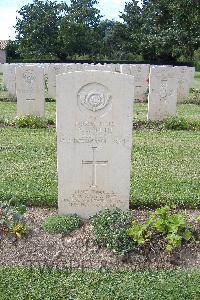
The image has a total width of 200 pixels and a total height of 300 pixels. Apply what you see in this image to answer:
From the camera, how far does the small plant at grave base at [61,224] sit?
193 inches

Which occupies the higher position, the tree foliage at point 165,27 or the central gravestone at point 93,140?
the tree foliage at point 165,27

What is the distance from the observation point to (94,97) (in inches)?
191

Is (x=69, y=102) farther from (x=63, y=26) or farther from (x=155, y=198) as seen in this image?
(x=63, y=26)

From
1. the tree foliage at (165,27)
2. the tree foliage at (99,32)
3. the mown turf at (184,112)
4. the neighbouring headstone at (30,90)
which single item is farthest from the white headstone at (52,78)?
the tree foliage at (99,32)

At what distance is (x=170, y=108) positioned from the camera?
40.1 feet

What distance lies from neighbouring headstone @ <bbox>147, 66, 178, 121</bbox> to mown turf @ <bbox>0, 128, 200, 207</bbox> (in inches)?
68.9

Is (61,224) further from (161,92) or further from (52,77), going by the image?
(52,77)

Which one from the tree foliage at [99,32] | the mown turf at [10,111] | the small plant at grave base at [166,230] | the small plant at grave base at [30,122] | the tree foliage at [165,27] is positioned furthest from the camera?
the tree foliage at [99,32]

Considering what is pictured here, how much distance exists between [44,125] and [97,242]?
662cm

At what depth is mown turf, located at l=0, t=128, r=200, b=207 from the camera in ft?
19.2

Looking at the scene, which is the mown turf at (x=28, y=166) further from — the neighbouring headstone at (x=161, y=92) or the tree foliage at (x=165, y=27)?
the tree foliage at (x=165, y=27)

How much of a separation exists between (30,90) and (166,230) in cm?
804

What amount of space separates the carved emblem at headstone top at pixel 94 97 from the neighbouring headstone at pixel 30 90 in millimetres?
7087

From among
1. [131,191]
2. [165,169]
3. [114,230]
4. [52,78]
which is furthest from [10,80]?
[114,230]
